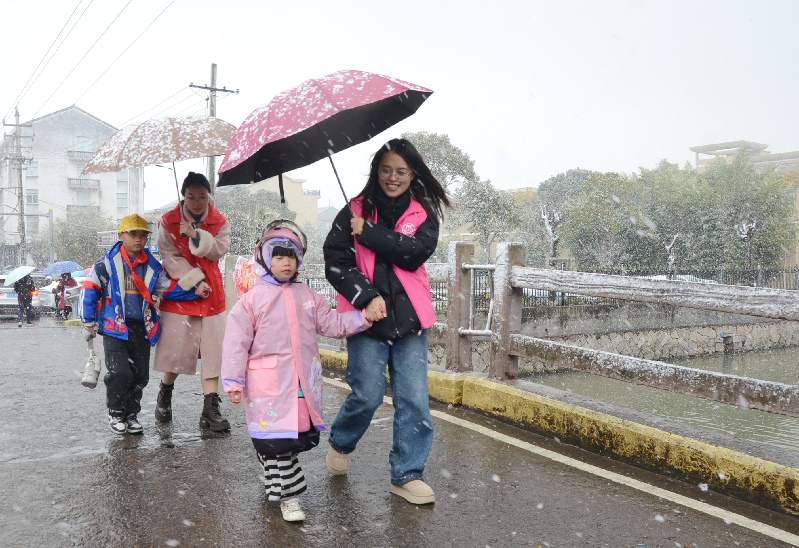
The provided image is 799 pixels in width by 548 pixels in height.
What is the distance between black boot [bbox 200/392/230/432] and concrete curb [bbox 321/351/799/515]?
6.19 ft

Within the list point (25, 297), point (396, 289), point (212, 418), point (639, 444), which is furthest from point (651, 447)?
point (25, 297)

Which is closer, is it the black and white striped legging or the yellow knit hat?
the black and white striped legging

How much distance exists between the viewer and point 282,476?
339 centimetres

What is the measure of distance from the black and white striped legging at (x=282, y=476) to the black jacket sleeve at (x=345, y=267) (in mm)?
841

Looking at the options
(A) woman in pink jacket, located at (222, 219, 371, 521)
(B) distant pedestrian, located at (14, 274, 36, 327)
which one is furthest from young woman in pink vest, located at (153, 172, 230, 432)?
(B) distant pedestrian, located at (14, 274, 36, 327)

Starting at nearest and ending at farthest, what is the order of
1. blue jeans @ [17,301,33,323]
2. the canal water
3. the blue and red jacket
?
the blue and red jacket, the canal water, blue jeans @ [17,301,33,323]

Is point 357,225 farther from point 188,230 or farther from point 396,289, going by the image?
point 188,230

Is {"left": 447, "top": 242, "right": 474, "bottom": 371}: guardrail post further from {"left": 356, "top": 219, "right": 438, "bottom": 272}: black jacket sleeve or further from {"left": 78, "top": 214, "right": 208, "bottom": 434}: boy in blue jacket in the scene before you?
{"left": 356, "top": 219, "right": 438, "bottom": 272}: black jacket sleeve

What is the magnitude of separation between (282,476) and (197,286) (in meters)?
1.89

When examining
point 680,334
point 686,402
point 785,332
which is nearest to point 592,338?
point 680,334

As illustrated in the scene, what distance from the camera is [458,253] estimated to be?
597cm

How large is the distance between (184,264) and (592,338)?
18445 mm

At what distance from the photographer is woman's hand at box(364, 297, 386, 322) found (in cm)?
340

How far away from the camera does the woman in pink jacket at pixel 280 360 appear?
3320 mm
